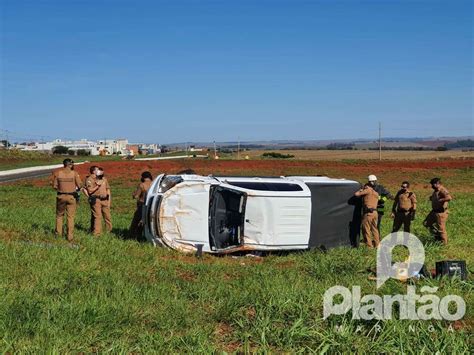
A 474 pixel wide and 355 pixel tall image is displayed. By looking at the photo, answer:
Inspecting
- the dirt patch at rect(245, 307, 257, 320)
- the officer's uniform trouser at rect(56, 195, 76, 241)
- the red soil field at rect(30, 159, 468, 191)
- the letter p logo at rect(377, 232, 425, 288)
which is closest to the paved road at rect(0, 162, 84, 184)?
the red soil field at rect(30, 159, 468, 191)

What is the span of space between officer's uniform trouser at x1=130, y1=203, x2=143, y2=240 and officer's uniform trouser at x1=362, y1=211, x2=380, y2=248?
538cm

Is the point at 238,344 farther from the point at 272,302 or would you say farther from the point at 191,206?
the point at 191,206

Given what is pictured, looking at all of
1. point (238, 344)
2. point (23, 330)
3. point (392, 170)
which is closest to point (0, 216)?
point (23, 330)

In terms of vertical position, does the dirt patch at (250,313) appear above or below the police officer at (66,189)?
below

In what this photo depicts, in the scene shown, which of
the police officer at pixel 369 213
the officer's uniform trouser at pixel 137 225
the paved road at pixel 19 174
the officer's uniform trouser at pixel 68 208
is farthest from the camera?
the paved road at pixel 19 174

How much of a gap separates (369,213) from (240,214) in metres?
3.13

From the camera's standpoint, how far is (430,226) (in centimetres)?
1337

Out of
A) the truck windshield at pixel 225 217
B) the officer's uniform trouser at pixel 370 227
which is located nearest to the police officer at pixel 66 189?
the truck windshield at pixel 225 217

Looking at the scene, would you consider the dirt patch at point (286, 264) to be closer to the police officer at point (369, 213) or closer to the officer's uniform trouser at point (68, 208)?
the police officer at point (369, 213)

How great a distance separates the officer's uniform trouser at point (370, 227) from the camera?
1266 centimetres

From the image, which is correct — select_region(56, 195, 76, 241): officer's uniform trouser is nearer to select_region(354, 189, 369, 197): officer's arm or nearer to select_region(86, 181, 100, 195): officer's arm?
select_region(86, 181, 100, 195): officer's arm

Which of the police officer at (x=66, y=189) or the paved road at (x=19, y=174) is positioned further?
the paved road at (x=19, y=174)

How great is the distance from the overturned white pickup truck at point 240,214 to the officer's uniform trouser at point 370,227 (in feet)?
2.20

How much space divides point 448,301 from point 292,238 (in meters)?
4.98
